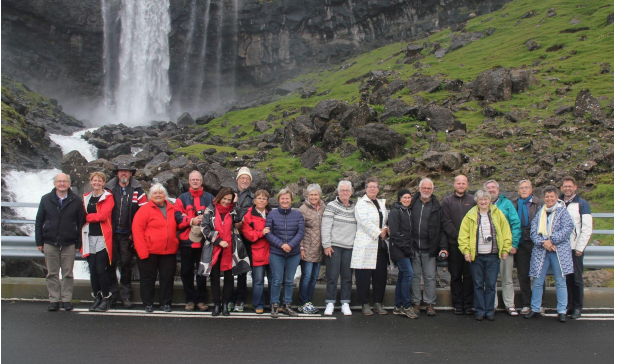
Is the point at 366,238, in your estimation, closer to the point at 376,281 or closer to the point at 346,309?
the point at 376,281

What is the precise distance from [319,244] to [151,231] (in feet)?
9.01

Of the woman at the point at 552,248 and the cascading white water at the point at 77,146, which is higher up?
A: the cascading white water at the point at 77,146

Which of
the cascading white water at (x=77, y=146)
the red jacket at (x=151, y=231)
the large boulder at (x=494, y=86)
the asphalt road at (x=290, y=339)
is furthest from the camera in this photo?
the cascading white water at (x=77, y=146)

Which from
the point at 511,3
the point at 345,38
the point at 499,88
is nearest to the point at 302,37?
the point at 345,38

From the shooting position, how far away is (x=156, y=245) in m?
7.52

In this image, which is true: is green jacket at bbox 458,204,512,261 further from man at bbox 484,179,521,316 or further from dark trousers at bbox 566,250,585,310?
dark trousers at bbox 566,250,585,310

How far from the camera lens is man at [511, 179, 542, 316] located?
25.4 feet

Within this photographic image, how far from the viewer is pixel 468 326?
23.2 feet

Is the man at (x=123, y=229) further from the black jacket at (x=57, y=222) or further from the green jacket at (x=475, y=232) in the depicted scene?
the green jacket at (x=475, y=232)

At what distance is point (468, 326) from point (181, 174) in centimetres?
1925

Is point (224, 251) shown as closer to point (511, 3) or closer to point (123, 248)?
point (123, 248)

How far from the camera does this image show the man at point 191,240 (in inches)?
301

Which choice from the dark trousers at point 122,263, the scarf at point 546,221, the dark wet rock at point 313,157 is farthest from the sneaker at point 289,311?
the dark wet rock at point 313,157

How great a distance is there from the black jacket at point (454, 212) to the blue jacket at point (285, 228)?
7.96 ft
